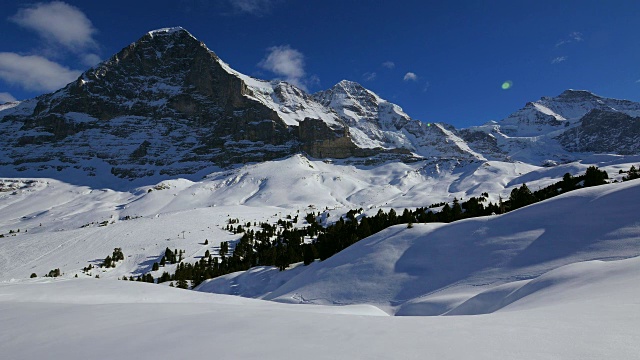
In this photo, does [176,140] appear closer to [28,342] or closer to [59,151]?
[59,151]

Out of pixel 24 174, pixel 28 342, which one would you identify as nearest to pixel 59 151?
pixel 24 174

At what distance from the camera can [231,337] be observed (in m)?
3.85

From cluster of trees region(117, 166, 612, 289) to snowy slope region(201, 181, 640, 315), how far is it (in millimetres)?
3834

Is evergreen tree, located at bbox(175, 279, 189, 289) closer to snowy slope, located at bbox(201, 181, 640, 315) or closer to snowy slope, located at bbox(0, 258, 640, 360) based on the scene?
snowy slope, located at bbox(201, 181, 640, 315)

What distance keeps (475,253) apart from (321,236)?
A: 30.0 m

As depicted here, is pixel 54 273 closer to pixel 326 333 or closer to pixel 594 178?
pixel 326 333

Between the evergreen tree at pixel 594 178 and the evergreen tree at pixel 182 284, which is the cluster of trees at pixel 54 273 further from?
the evergreen tree at pixel 594 178

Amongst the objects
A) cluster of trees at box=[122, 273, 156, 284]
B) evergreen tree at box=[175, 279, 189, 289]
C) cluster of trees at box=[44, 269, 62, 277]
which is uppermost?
cluster of trees at box=[44, 269, 62, 277]

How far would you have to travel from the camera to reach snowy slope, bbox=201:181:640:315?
11.9 m

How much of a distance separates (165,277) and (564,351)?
150 feet

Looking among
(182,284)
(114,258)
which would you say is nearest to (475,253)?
(182,284)

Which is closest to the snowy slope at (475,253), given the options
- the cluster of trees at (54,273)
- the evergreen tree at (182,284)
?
the evergreen tree at (182,284)

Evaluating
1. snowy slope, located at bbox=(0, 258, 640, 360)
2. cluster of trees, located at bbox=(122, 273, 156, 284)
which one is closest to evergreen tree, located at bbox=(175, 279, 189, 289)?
cluster of trees, located at bbox=(122, 273, 156, 284)

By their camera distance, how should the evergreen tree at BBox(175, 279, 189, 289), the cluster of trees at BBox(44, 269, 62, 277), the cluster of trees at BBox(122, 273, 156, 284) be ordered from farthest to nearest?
the cluster of trees at BBox(122, 273, 156, 284) < the cluster of trees at BBox(44, 269, 62, 277) < the evergreen tree at BBox(175, 279, 189, 289)
